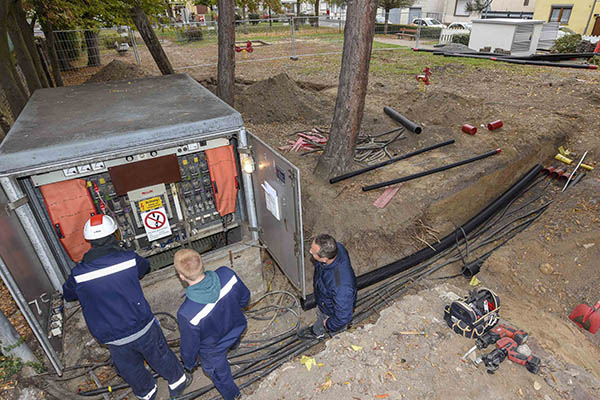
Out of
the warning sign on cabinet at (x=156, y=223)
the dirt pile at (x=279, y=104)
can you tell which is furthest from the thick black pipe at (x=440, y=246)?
the dirt pile at (x=279, y=104)

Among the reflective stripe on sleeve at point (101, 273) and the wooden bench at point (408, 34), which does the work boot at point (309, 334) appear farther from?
the wooden bench at point (408, 34)

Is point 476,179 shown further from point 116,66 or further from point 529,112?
point 116,66

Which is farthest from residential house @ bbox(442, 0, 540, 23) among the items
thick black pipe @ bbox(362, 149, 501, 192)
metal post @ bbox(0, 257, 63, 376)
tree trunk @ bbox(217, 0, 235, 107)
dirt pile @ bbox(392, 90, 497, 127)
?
metal post @ bbox(0, 257, 63, 376)

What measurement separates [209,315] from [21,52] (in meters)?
8.73

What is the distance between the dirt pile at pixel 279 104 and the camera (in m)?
9.71

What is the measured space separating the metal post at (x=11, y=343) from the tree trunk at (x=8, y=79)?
5.20m

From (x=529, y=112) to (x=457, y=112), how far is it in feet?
→ 7.22

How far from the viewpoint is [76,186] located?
11.7 ft

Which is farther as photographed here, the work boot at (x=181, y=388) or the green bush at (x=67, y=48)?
the green bush at (x=67, y=48)

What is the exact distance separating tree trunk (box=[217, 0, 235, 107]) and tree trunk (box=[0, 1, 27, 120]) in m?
3.92

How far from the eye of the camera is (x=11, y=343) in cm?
344

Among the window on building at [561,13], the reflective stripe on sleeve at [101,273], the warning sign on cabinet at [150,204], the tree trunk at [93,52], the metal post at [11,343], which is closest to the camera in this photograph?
the reflective stripe on sleeve at [101,273]

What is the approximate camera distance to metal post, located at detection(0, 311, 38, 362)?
11.0 feet

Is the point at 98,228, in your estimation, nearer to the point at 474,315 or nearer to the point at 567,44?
the point at 474,315
